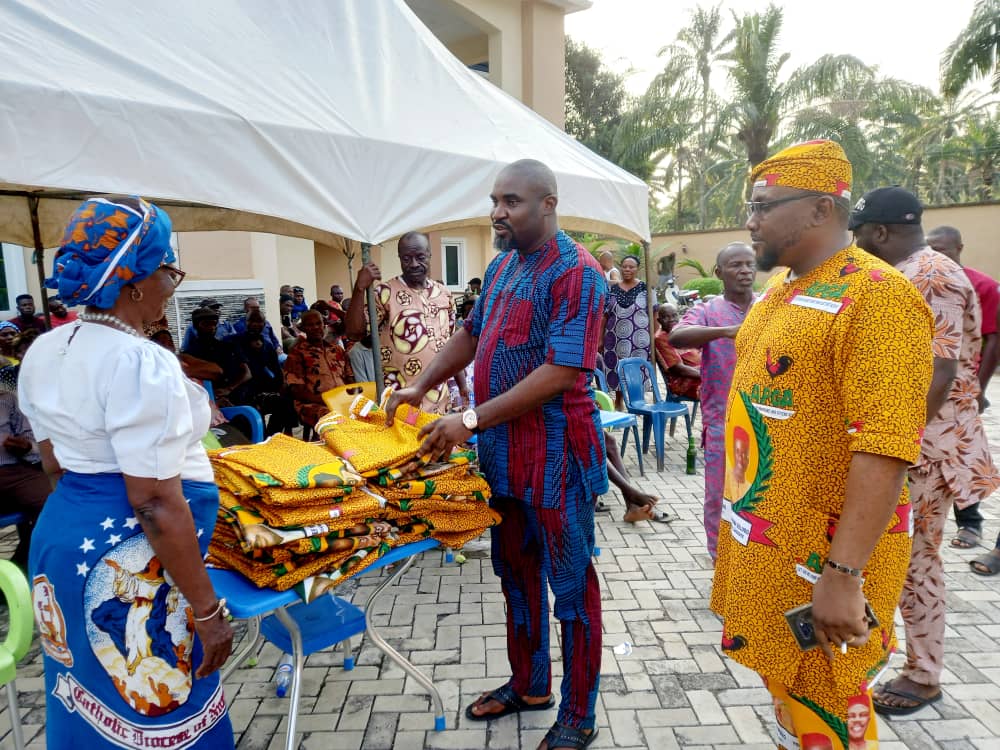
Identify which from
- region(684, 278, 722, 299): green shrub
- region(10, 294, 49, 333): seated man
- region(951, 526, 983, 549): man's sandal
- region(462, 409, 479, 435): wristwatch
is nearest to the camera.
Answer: region(462, 409, 479, 435): wristwatch

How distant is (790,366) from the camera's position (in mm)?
1530

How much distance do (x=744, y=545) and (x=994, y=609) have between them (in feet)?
9.15

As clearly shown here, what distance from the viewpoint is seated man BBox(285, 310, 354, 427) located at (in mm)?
5715

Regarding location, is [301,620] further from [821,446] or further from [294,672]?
[821,446]

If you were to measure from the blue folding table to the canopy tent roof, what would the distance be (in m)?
1.61

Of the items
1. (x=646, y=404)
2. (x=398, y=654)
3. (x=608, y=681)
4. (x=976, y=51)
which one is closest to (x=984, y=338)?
(x=646, y=404)

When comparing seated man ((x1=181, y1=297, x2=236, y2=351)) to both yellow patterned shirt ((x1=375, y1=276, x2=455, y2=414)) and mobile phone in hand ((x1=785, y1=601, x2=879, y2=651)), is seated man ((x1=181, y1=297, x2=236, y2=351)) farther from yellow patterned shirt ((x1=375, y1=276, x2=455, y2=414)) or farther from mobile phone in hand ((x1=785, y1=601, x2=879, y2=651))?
mobile phone in hand ((x1=785, y1=601, x2=879, y2=651))

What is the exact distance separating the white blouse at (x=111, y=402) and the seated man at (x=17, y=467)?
8.12 ft

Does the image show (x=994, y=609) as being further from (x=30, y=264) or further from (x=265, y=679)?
(x=30, y=264)

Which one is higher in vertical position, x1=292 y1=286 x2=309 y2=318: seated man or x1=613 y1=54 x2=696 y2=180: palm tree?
x1=613 y1=54 x2=696 y2=180: palm tree

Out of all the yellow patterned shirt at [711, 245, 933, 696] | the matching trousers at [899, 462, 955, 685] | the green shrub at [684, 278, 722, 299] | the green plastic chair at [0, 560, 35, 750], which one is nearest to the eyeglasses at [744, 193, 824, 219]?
the yellow patterned shirt at [711, 245, 933, 696]

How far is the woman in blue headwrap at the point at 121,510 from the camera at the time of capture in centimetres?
142

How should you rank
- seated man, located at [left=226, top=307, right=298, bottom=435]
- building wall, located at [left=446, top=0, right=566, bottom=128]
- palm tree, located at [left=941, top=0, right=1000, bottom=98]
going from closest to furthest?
seated man, located at [left=226, top=307, right=298, bottom=435] < building wall, located at [left=446, top=0, right=566, bottom=128] < palm tree, located at [left=941, top=0, right=1000, bottom=98]

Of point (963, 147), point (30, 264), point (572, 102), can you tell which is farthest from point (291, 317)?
point (963, 147)
